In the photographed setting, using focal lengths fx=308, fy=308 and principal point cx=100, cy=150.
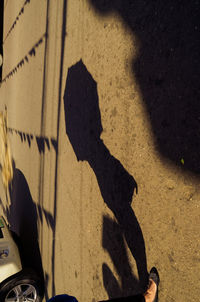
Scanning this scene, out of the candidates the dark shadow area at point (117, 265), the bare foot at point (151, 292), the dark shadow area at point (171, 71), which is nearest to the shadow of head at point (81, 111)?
the dark shadow area at point (171, 71)

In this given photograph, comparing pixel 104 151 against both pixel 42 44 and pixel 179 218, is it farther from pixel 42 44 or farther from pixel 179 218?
pixel 42 44

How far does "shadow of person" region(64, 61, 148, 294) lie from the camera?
3.21 m

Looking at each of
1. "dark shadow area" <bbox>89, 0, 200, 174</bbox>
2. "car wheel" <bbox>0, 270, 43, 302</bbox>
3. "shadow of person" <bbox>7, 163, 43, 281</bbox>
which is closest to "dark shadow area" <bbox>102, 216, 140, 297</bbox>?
"dark shadow area" <bbox>89, 0, 200, 174</bbox>

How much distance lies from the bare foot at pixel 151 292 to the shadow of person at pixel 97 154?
0.18 meters

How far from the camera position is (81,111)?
4230mm

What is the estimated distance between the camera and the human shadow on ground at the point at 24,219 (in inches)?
205

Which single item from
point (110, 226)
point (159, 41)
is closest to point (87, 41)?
point (159, 41)

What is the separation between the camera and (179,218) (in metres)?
→ 2.73

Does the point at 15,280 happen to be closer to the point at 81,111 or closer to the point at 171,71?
the point at 81,111

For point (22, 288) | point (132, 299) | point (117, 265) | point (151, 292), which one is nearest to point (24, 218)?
point (22, 288)

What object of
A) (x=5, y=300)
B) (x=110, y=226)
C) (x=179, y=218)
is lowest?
(x=5, y=300)

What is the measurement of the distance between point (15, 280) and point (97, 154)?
215 cm

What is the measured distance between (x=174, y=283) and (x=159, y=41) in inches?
89.6

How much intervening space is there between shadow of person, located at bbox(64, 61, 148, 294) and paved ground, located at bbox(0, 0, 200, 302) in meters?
0.01
